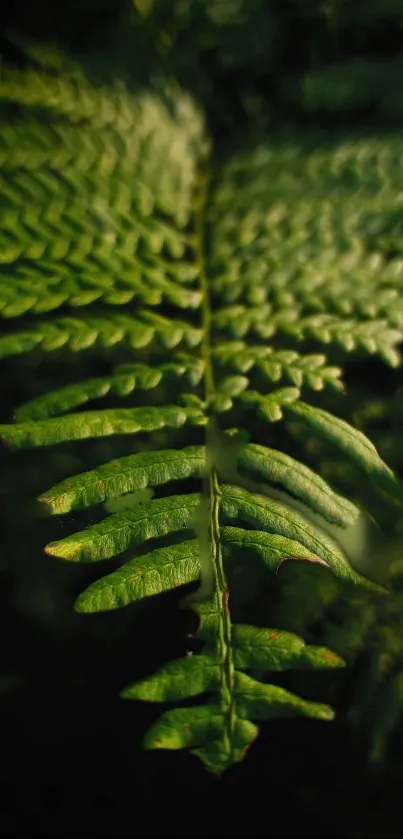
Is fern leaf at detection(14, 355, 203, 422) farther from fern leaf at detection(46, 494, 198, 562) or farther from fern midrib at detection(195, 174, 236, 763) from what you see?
fern leaf at detection(46, 494, 198, 562)

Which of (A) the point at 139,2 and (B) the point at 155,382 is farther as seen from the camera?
(A) the point at 139,2

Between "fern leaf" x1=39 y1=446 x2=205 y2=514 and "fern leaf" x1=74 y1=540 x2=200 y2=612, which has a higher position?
"fern leaf" x1=39 y1=446 x2=205 y2=514

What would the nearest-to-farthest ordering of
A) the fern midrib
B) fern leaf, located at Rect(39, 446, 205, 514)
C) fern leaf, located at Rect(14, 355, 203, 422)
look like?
1. the fern midrib
2. fern leaf, located at Rect(39, 446, 205, 514)
3. fern leaf, located at Rect(14, 355, 203, 422)

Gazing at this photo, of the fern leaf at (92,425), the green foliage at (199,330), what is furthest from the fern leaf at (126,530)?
the fern leaf at (92,425)

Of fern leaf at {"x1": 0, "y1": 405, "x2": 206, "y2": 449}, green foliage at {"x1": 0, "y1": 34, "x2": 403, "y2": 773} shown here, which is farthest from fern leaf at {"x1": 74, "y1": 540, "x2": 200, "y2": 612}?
fern leaf at {"x1": 0, "y1": 405, "x2": 206, "y2": 449}

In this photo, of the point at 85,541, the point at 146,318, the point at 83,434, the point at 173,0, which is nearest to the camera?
the point at 85,541

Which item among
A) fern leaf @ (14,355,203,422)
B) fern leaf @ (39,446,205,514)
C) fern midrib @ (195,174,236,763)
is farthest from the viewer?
fern leaf @ (14,355,203,422)

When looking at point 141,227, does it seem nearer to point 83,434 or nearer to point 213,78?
point 83,434

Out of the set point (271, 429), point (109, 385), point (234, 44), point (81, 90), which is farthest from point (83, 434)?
point (234, 44)

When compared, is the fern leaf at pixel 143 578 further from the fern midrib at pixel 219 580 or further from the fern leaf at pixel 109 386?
the fern leaf at pixel 109 386
